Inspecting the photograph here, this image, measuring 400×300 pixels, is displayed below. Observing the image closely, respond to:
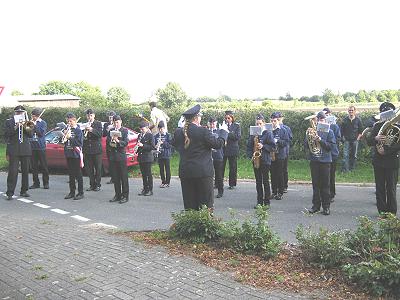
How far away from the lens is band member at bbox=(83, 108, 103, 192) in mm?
12779

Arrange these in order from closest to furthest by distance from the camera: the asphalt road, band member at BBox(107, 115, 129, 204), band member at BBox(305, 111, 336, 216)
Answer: the asphalt road
band member at BBox(305, 111, 336, 216)
band member at BBox(107, 115, 129, 204)

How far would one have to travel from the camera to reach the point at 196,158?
716 cm

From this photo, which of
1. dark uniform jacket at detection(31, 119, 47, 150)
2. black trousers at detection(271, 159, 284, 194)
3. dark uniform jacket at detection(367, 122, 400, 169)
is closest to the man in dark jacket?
black trousers at detection(271, 159, 284, 194)

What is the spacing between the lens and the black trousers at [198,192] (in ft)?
23.7

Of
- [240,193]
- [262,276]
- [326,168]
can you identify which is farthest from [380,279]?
[240,193]

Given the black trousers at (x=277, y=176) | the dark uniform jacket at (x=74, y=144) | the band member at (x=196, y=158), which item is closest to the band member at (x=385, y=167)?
the black trousers at (x=277, y=176)

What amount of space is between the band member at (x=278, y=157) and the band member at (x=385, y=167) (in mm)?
2631

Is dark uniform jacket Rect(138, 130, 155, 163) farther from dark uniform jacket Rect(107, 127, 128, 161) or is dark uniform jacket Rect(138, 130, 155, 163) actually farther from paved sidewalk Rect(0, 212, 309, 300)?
paved sidewalk Rect(0, 212, 309, 300)

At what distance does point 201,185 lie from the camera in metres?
7.24

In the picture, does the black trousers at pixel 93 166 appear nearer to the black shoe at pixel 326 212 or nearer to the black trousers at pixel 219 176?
the black trousers at pixel 219 176

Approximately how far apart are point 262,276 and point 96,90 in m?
65.4

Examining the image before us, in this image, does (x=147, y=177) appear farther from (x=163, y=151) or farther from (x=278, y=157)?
(x=278, y=157)

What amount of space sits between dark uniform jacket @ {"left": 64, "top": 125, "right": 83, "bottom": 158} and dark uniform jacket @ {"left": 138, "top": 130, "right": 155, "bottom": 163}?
1.55 m

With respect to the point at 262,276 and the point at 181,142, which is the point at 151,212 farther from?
the point at 262,276
